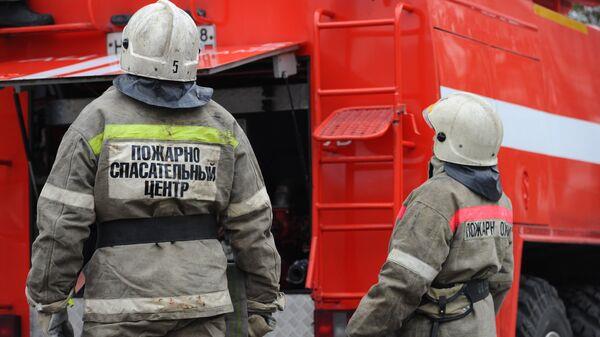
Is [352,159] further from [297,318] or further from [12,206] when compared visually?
[12,206]

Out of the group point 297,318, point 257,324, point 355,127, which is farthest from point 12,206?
point 257,324

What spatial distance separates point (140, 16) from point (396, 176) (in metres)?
1.86

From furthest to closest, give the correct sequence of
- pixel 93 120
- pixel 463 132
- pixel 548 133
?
pixel 548 133, pixel 463 132, pixel 93 120

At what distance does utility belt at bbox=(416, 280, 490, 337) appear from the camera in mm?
4664

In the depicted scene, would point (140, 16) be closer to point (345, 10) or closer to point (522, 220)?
point (345, 10)

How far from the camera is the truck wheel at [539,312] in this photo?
6898mm

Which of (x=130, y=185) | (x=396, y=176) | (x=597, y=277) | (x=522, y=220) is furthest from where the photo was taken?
(x=597, y=277)

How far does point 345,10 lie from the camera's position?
6297 millimetres

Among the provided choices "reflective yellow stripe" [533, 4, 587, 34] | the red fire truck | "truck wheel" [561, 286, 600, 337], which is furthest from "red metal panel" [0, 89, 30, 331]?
"truck wheel" [561, 286, 600, 337]

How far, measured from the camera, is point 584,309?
801 centimetres

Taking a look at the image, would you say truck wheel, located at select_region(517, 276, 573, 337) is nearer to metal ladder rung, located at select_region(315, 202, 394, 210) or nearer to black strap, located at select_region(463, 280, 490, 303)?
metal ladder rung, located at select_region(315, 202, 394, 210)

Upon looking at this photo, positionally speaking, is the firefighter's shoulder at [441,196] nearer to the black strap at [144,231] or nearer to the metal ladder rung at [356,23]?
the black strap at [144,231]

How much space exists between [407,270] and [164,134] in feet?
3.20

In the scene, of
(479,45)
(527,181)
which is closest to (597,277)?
(527,181)
